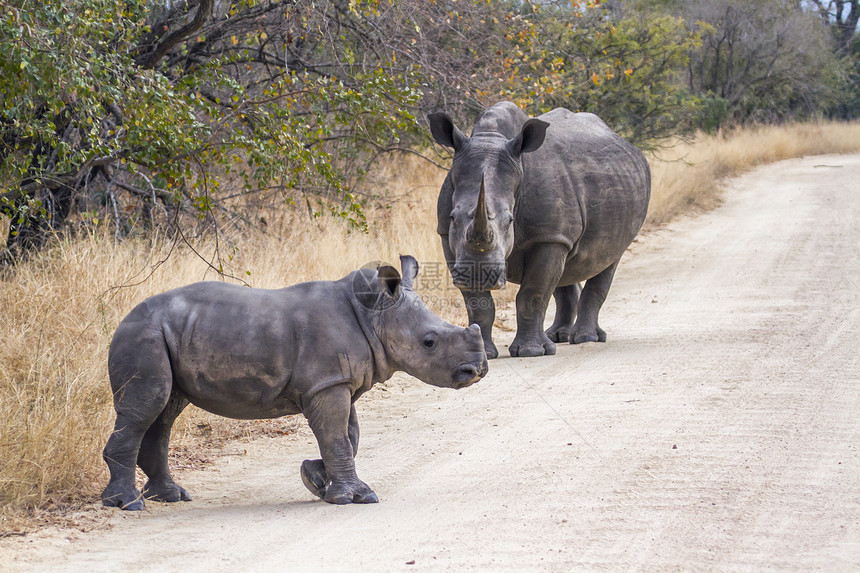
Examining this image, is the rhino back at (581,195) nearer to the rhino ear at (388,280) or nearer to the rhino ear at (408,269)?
the rhino ear at (408,269)

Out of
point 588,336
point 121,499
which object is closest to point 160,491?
point 121,499

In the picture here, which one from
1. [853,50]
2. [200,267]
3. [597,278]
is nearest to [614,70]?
[597,278]

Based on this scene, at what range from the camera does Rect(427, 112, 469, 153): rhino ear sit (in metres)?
8.09

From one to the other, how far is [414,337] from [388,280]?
0.94 feet

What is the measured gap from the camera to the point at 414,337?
4.75 meters

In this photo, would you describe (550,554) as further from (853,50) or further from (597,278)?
(853,50)

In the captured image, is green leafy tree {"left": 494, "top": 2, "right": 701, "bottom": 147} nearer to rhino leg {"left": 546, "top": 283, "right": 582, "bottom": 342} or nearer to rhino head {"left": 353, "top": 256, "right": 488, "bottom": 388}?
rhino leg {"left": 546, "top": 283, "right": 582, "bottom": 342}

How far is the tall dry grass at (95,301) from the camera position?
4.81m

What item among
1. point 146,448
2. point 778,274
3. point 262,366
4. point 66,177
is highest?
point 66,177

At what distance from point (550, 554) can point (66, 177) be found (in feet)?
19.1

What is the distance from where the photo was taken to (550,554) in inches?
158

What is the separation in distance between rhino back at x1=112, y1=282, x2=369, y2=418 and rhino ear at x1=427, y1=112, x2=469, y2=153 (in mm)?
3611

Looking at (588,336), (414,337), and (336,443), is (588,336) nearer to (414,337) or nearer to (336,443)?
(414,337)

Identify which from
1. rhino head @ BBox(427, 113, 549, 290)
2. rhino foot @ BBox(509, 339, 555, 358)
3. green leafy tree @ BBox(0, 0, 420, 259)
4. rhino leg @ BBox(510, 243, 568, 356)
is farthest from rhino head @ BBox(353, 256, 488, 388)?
rhino foot @ BBox(509, 339, 555, 358)
